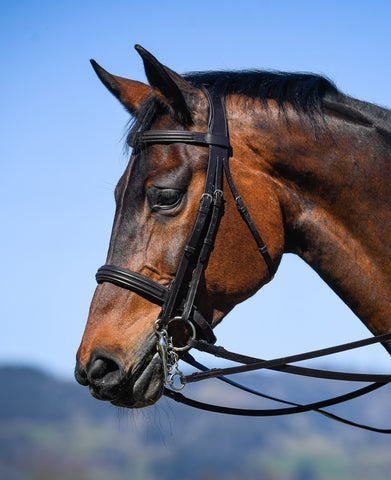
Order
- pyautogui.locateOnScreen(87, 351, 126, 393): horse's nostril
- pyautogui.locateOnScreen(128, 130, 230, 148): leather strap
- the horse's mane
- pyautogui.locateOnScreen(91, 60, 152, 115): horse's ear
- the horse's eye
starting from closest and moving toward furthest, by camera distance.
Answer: pyautogui.locateOnScreen(87, 351, 126, 393): horse's nostril
the horse's eye
pyautogui.locateOnScreen(128, 130, 230, 148): leather strap
the horse's mane
pyautogui.locateOnScreen(91, 60, 152, 115): horse's ear

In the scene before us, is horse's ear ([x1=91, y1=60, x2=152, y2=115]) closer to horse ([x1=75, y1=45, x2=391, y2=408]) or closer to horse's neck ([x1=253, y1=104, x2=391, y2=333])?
horse ([x1=75, y1=45, x2=391, y2=408])

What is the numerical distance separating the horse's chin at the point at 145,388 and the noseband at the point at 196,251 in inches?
10.6

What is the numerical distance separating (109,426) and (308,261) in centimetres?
19713

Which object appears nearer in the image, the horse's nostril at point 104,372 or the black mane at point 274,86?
the horse's nostril at point 104,372

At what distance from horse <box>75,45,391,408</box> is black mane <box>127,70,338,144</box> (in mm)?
17

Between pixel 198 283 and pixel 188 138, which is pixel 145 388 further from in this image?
pixel 188 138

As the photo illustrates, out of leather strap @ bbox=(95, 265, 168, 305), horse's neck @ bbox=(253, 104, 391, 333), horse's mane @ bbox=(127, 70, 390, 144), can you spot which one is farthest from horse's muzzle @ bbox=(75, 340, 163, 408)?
horse's mane @ bbox=(127, 70, 390, 144)

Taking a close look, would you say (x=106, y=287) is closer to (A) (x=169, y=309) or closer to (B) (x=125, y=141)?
(A) (x=169, y=309)

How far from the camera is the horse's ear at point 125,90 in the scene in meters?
6.20

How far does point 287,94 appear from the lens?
5.83 m

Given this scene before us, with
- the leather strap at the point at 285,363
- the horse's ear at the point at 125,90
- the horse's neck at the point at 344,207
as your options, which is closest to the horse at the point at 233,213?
the horse's neck at the point at 344,207

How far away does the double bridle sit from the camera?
528 centimetres

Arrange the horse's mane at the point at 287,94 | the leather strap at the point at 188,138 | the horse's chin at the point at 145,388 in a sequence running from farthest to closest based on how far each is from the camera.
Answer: the horse's mane at the point at 287,94 < the leather strap at the point at 188,138 < the horse's chin at the point at 145,388

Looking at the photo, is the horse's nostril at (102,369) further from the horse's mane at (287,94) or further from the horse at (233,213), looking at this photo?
the horse's mane at (287,94)
